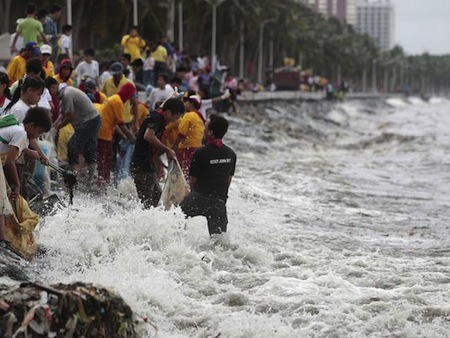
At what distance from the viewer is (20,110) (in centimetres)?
1018

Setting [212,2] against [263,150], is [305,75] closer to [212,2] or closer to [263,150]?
[212,2]

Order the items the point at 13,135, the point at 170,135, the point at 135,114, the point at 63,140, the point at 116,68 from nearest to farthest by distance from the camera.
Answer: the point at 13,135
the point at 170,135
the point at 63,140
the point at 135,114
the point at 116,68

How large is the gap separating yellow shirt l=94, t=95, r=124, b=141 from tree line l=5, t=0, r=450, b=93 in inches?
1077

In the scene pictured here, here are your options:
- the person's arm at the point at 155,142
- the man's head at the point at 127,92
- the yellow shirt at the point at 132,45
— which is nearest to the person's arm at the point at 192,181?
the person's arm at the point at 155,142

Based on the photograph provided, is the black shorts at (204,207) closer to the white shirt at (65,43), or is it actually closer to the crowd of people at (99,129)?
the crowd of people at (99,129)

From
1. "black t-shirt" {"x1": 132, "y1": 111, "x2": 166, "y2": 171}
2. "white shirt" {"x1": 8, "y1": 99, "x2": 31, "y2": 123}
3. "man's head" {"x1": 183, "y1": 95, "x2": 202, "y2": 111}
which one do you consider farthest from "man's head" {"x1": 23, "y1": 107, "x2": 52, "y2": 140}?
"man's head" {"x1": 183, "y1": 95, "x2": 202, "y2": 111}

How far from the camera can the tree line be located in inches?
1876

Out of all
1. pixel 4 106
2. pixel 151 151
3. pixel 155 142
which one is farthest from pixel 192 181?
pixel 4 106

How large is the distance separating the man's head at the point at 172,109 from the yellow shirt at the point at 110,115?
275 centimetres

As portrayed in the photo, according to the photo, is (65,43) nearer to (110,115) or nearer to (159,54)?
(159,54)

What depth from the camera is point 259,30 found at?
85250mm

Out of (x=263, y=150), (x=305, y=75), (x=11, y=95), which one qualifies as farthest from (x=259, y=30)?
(x=11, y=95)

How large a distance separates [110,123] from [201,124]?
1.70 metres

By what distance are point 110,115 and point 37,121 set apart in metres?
5.16
